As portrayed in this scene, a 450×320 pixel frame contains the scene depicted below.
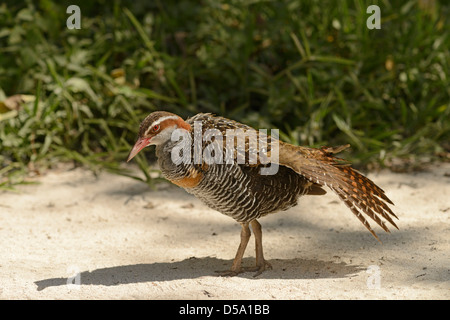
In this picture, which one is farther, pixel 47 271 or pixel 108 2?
pixel 108 2

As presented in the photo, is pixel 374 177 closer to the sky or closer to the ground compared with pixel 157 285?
closer to the sky

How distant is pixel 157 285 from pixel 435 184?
260cm

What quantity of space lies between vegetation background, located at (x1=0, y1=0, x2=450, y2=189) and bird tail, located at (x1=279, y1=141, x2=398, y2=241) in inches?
62.9

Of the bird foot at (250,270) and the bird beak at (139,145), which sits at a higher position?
the bird beak at (139,145)

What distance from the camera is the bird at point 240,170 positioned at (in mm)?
3494

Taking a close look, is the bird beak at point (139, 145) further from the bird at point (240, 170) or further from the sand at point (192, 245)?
the sand at point (192, 245)

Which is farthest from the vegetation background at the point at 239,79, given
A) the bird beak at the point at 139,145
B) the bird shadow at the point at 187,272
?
A: the bird beak at the point at 139,145

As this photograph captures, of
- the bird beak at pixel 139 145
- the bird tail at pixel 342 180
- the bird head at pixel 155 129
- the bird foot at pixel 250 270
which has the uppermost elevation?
the bird head at pixel 155 129

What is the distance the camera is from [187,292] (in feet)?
11.0

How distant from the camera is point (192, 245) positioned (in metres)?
4.22

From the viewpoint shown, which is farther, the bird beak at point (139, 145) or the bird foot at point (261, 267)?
the bird foot at point (261, 267)

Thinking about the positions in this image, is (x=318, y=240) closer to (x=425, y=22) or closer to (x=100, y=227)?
(x=100, y=227)

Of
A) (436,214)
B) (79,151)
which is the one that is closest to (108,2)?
(79,151)

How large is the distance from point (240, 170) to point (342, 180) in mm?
560
